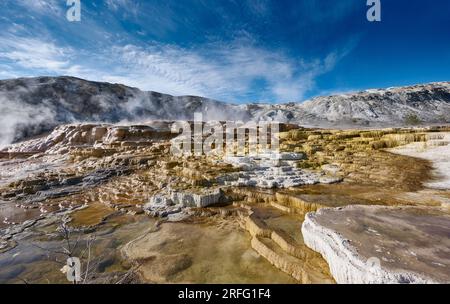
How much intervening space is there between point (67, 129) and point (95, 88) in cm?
3214

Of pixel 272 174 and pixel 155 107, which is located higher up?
pixel 155 107

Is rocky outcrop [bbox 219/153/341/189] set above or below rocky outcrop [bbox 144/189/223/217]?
above

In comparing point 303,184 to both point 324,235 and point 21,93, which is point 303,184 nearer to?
point 324,235

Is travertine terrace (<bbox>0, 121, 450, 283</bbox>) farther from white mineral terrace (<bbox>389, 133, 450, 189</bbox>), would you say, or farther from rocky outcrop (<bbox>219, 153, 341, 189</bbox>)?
white mineral terrace (<bbox>389, 133, 450, 189</bbox>)

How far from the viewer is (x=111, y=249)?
221 inches

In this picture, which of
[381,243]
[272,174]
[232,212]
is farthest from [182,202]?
[381,243]

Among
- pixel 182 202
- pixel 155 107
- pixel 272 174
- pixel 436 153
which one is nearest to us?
pixel 182 202

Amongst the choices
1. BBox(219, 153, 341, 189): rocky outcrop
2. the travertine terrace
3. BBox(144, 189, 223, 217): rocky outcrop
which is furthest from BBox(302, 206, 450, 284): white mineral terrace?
BBox(219, 153, 341, 189): rocky outcrop

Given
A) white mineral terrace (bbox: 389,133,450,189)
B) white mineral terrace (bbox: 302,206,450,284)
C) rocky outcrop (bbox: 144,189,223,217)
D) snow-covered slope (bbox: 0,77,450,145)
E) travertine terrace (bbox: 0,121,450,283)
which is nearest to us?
white mineral terrace (bbox: 302,206,450,284)

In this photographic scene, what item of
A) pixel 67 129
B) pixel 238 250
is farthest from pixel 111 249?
pixel 67 129

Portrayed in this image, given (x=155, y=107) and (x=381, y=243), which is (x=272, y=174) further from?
(x=155, y=107)

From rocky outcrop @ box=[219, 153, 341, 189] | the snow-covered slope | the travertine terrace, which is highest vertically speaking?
the snow-covered slope

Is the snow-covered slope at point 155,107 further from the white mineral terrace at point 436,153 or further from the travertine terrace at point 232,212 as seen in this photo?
the white mineral terrace at point 436,153

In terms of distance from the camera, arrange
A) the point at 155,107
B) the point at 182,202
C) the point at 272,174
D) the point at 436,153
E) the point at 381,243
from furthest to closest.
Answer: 1. the point at 155,107
2. the point at 436,153
3. the point at 272,174
4. the point at 182,202
5. the point at 381,243
